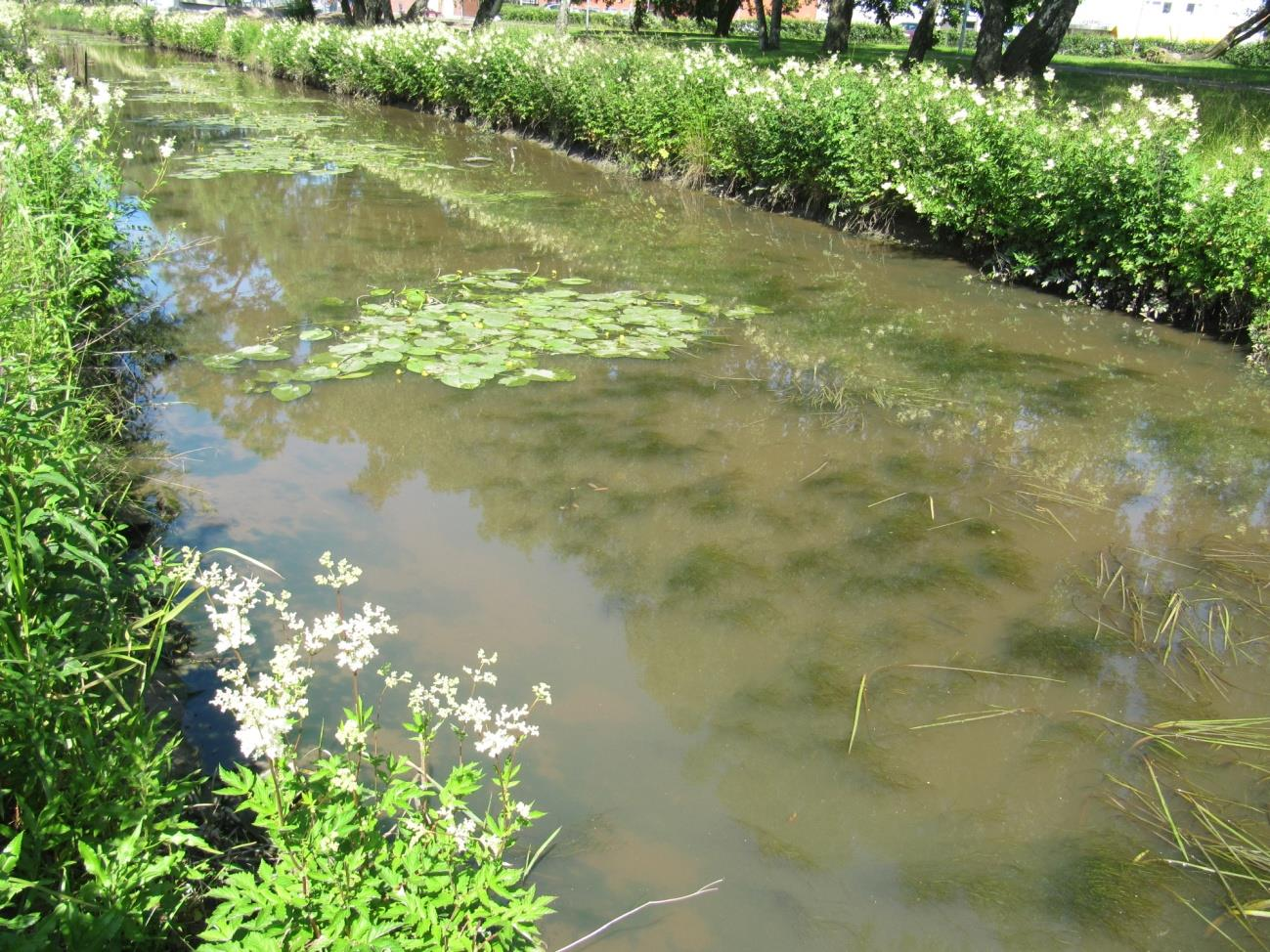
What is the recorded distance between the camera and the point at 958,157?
901 cm

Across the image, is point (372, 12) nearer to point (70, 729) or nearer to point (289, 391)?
point (289, 391)

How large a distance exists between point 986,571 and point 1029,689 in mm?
811

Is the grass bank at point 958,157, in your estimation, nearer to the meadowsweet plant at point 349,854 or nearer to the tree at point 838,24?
the tree at point 838,24

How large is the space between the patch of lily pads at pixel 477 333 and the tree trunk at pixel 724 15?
26735 millimetres

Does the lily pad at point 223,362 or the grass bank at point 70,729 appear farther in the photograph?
the lily pad at point 223,362

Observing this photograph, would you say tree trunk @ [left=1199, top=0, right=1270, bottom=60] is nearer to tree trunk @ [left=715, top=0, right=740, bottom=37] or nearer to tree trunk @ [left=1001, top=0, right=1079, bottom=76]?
tree trunk @ [left=1001, top=0, right=1079, bottom=76]

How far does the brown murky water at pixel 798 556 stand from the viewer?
8.87ft

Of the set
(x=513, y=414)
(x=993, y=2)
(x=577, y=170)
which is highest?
(x=993, y=2)

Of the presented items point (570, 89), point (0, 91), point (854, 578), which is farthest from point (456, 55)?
point (854, 578)

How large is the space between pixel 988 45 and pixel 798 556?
13.9 metres

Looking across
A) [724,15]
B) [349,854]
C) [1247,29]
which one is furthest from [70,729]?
[724,15]

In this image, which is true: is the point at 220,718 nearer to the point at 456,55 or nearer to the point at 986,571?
the point at 986,571

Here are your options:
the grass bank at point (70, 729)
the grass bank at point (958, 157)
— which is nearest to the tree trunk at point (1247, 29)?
the grass bank at point (958, 157)

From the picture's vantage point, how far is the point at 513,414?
5.52 meters
